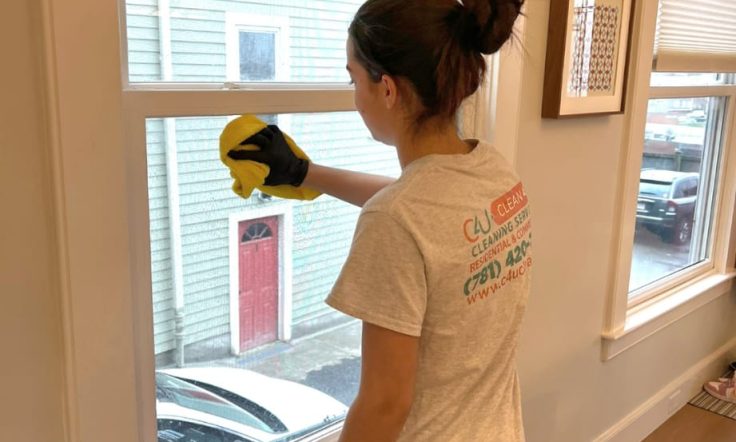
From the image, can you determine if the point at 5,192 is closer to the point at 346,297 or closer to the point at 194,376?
the point at 346,297

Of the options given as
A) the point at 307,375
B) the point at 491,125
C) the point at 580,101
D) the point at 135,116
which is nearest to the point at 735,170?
the point at 580,101

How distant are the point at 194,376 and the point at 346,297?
0.57 metres

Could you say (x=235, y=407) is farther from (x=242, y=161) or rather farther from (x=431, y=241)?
(x=431, y=241)

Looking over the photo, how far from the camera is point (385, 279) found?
38.2 inches

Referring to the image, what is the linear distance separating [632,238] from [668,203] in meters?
0.61

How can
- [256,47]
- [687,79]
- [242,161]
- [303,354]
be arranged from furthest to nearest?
[687,79] < [303,354] < [256,47] < [242,161]

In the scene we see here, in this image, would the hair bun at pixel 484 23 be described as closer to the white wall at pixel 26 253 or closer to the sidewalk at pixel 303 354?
the white wall at pixel 26 253

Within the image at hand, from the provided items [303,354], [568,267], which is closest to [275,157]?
[303,354]

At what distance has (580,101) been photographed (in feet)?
6.44

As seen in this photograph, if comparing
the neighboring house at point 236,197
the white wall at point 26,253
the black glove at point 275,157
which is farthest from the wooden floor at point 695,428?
the white wall at point 26,253

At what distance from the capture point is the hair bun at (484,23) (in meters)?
0.98

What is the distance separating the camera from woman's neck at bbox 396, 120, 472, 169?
41.4 inches

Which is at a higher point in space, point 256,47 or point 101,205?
point 256,47

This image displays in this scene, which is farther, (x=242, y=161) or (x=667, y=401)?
(x=667, y=401)
